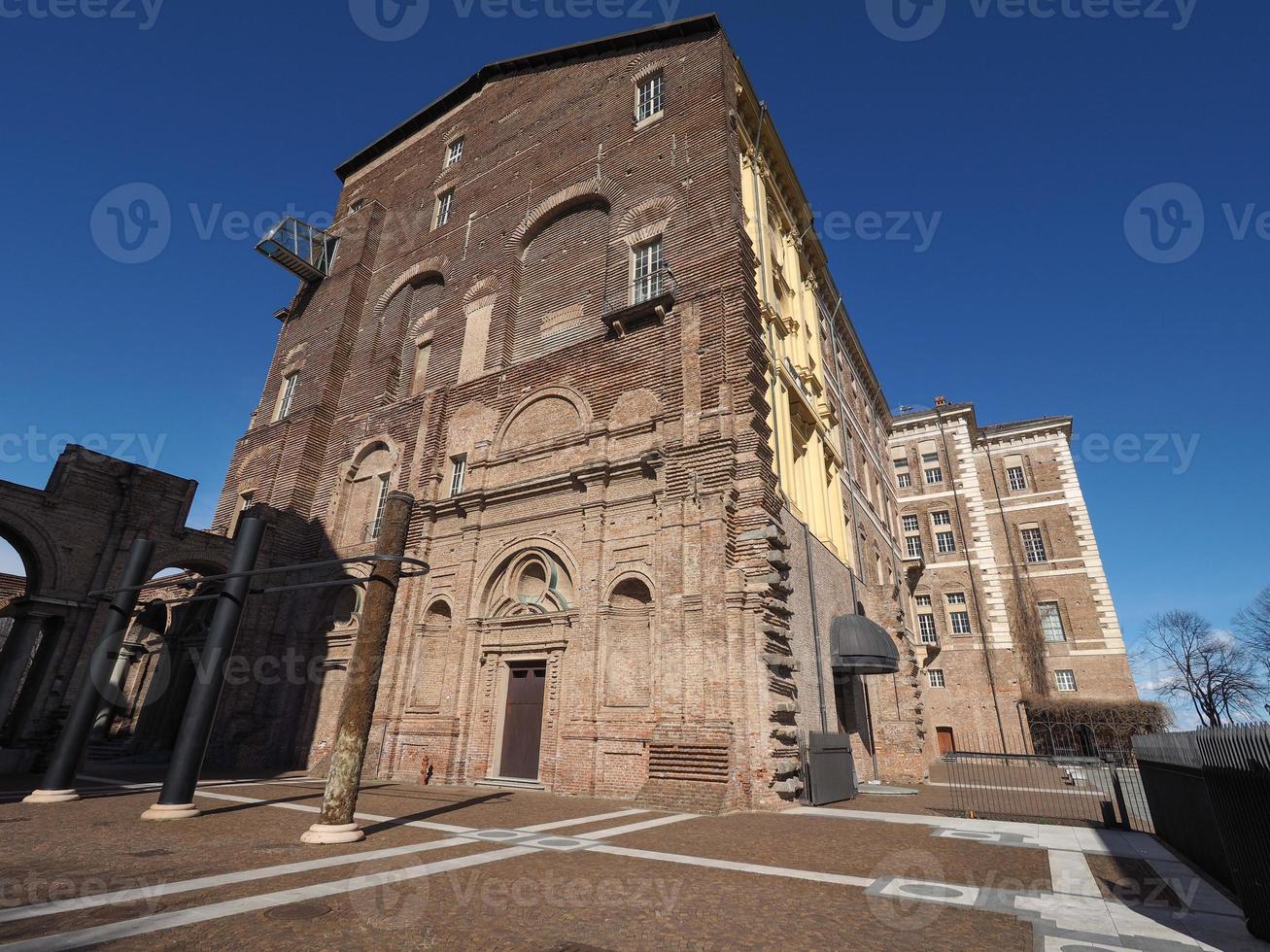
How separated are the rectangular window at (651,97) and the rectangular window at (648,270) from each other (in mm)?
5290

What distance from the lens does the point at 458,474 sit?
62.6 ft

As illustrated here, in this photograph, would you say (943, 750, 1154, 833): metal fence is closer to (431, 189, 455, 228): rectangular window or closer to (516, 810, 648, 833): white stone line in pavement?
(516, 810, 648, 833): white stone line in pavement

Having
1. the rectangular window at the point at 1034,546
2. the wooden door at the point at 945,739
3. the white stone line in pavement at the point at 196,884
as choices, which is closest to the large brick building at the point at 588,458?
the white stone line in pavement at the point at 196,884

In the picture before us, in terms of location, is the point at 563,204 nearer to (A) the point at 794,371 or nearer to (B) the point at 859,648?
(A) the point at 794,371

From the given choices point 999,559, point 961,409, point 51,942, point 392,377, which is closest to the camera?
point 51,942

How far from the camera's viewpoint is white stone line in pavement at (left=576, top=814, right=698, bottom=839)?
8.23 m

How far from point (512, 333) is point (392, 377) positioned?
252 inches

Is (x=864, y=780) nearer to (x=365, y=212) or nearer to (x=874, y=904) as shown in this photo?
(x=874, y=904)

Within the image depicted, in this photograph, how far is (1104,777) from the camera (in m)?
19.9

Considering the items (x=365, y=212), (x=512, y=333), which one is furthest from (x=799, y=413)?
(x=365, y=212)

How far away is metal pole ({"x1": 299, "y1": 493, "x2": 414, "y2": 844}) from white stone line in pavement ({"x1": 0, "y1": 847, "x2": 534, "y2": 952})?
1965mm

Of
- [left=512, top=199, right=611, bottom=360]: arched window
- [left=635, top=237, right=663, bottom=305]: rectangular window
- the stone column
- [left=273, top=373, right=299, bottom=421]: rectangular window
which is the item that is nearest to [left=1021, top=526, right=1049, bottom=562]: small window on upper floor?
[left=635, top=237, right=663, bottom=305]: rectangular window

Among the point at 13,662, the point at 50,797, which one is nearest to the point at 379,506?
the point at 13,662

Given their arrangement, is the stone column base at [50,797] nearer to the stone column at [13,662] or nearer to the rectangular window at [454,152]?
the stone column at [13,662]
